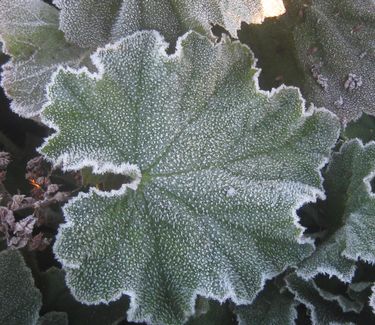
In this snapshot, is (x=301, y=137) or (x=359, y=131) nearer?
(x=301, y=137)

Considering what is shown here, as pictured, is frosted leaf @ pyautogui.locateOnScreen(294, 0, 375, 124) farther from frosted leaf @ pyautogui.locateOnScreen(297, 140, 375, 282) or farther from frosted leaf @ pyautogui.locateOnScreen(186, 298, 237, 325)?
frosted leaf @ pyautogui.locateOnScreen(186, 298, 237, 325)

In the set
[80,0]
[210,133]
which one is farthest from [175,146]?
[80,0]

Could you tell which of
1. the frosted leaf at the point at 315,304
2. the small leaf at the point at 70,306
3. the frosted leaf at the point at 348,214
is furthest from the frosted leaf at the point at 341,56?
the small leaf at the point at 70,306

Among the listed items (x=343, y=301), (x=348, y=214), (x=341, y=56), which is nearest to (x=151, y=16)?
(x=341, y=56)

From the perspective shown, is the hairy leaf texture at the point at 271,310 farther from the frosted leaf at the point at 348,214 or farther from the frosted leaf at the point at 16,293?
the frosted leaf at the point at 16,293

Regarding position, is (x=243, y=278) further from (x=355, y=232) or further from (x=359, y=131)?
(x=359, y=131)

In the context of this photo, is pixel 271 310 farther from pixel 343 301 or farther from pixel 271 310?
pixel 343 301
